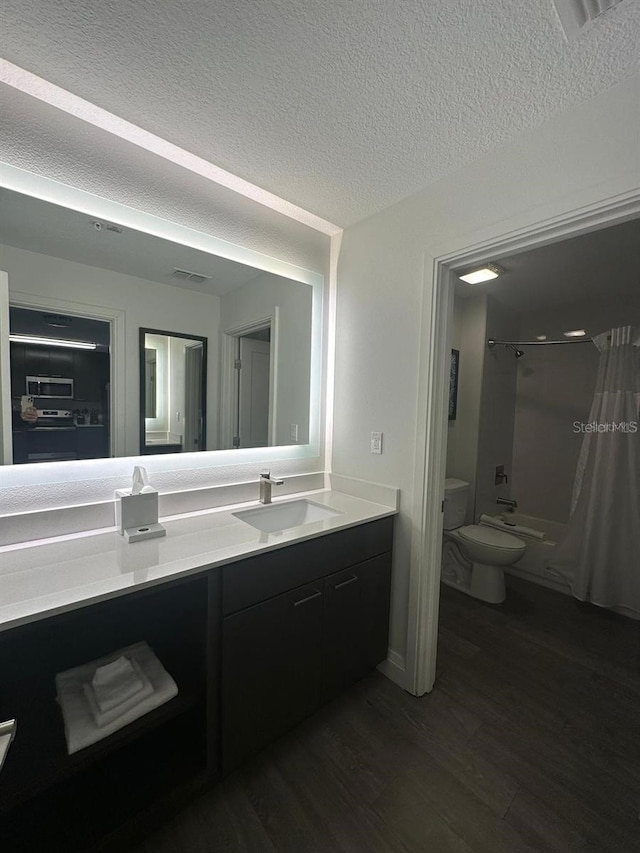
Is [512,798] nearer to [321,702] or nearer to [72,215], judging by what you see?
[321,702]

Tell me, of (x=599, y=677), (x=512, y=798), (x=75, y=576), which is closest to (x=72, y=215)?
(x=75, y=576)

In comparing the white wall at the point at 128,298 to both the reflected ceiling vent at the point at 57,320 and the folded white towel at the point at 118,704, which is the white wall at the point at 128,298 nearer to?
the reflected ceiling vent at the point at 57,320

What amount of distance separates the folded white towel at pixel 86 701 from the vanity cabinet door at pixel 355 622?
2.08ft

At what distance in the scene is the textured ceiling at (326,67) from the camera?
3.00ft

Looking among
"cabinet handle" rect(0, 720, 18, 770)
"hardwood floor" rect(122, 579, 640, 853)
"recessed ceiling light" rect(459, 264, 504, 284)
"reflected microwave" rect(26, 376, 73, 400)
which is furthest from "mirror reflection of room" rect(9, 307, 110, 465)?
"recessed ceiling light" rect(459, 264, 504, 284)

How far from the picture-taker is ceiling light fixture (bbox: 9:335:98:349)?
4.12 ft

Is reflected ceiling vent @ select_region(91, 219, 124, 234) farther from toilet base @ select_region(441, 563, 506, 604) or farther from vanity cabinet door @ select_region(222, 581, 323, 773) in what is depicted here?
toilet base @ select_region(441, 563, 506, 604)

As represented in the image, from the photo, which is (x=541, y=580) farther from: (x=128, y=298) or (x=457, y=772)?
(x=128, y=298)

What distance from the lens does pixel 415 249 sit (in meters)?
1.64

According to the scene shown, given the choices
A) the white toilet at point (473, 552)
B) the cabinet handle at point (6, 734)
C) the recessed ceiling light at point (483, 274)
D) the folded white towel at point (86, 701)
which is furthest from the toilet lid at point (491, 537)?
the cabinet handle at point (6, 734)

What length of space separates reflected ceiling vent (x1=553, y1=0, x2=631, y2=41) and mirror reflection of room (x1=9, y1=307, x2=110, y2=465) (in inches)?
67.2

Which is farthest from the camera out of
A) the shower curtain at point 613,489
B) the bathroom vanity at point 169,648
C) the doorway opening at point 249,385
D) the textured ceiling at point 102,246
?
the shower curtain at point 613,489

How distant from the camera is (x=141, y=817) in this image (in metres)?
1.07

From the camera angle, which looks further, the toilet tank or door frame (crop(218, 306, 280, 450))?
the toilet tank
